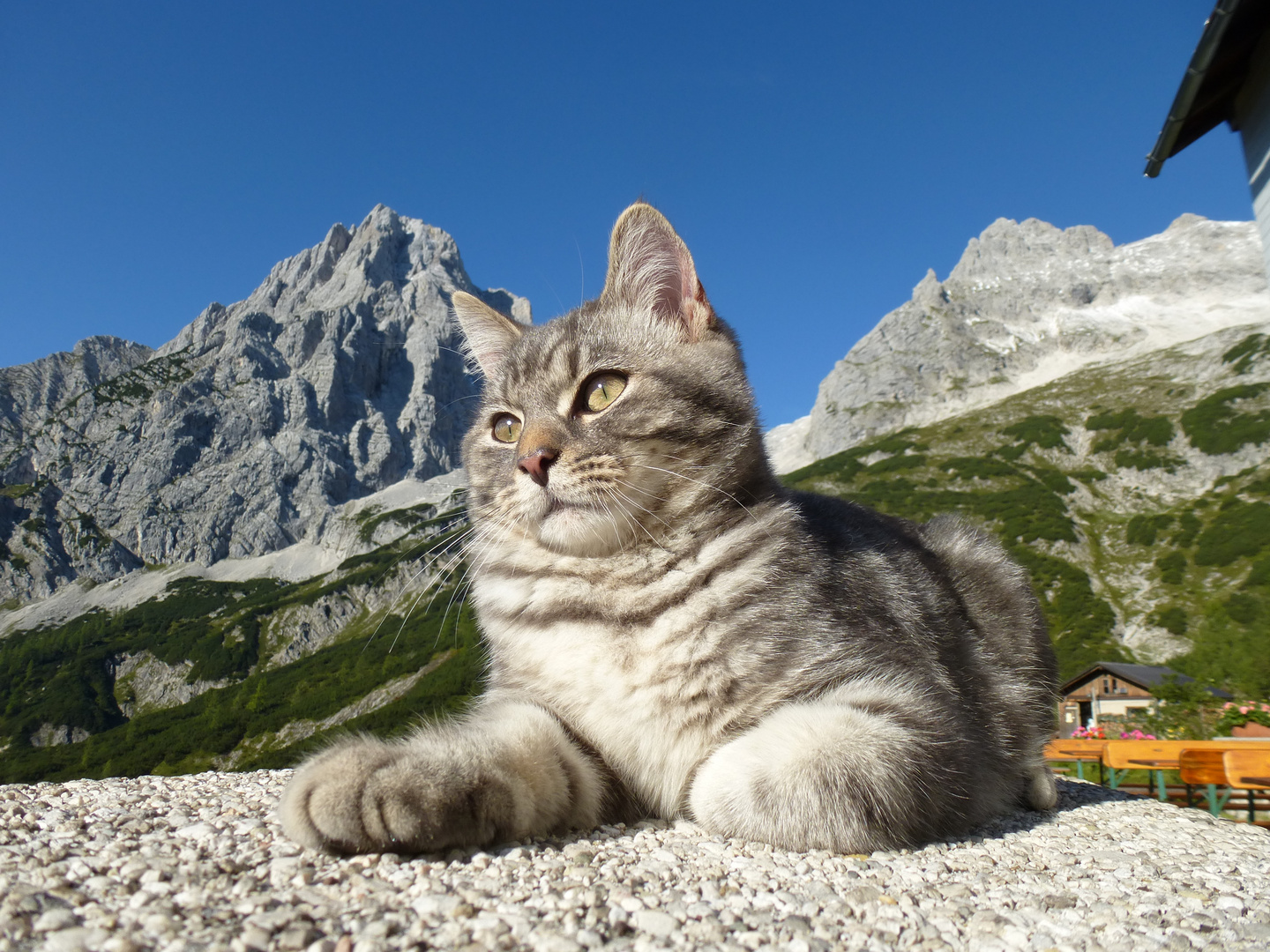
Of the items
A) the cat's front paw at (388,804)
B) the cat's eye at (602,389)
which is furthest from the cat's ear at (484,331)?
the cat's front paw at (388,804)

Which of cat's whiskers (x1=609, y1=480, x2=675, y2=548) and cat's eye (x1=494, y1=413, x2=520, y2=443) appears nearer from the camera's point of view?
cat's whiskers (x1=609, y1=480, x2=675, y2=548)

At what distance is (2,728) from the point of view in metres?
75.7

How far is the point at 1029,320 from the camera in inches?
4636

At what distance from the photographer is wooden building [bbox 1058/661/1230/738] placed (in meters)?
32.2

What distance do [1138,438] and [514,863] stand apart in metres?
77.0

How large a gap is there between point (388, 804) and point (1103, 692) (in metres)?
41.4

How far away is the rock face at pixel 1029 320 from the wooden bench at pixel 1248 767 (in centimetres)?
10606

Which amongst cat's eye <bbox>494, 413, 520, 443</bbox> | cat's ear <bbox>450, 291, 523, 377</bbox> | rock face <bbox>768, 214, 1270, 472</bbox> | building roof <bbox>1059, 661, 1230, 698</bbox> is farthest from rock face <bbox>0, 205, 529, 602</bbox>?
cat's eye <bbox>494, 413, 520, 443</bbox>

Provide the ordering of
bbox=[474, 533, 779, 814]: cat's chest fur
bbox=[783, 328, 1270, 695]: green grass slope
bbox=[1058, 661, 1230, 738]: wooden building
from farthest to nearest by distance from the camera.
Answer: bbox=[783, 328, 1270, 695]: green grass slope → bbox=[1058, 661, 1230, 738]: wooden building → bbox=[474, 533, 779, 814]: cat's chest fur

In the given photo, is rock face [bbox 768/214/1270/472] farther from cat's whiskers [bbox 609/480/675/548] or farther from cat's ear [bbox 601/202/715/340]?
cat's whiskers [bbox 609/480/675/548]

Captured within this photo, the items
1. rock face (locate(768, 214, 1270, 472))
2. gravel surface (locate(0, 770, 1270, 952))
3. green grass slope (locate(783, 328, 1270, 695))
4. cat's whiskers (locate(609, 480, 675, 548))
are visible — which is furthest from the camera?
rock face (locate(768, 214, 1270, 472))

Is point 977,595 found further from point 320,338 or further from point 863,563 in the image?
point 320,338

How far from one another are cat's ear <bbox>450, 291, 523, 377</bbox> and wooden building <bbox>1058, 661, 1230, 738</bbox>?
1399 inches

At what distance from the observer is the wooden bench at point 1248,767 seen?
4039 mm
